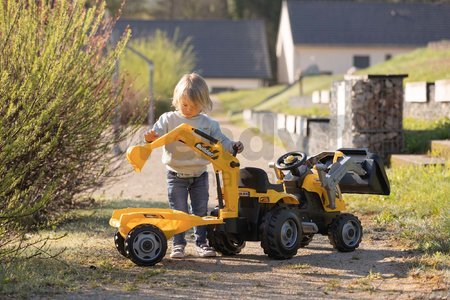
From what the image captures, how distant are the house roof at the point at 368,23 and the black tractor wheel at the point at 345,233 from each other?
53.6 m

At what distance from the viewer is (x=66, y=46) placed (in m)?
8.66

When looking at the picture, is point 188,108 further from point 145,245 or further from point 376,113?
point 376,113

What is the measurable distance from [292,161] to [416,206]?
209 cm

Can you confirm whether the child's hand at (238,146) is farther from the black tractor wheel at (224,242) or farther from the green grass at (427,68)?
the green grass at (427,68)

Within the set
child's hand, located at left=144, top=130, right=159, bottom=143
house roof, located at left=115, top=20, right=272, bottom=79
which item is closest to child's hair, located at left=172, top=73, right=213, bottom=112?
child's hand, located at left=144, top=130, right=159, bottom=143

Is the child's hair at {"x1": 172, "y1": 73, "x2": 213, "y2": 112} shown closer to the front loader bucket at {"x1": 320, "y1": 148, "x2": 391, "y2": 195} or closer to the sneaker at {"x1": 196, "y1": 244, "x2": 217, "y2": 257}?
the sneaker at {"x1": 196, "y1": 244, "x2": 217, "y2": 257}

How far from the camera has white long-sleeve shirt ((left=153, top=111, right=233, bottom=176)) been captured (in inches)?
300

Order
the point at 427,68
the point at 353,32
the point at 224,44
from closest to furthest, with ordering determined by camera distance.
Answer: the point at 427,68, the point at 353,32, the point at 224,44

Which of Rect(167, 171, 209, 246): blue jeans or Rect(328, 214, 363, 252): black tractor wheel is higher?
Rect(167, 171, 209, 246): blue jeans

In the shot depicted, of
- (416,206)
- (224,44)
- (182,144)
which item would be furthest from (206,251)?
(224,44)

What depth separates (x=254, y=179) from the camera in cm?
761

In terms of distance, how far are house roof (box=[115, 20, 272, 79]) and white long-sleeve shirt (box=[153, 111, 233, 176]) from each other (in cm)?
5409

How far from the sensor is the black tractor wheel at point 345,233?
7.88m

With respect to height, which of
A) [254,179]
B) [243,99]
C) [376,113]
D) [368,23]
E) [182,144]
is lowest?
[254,179]
